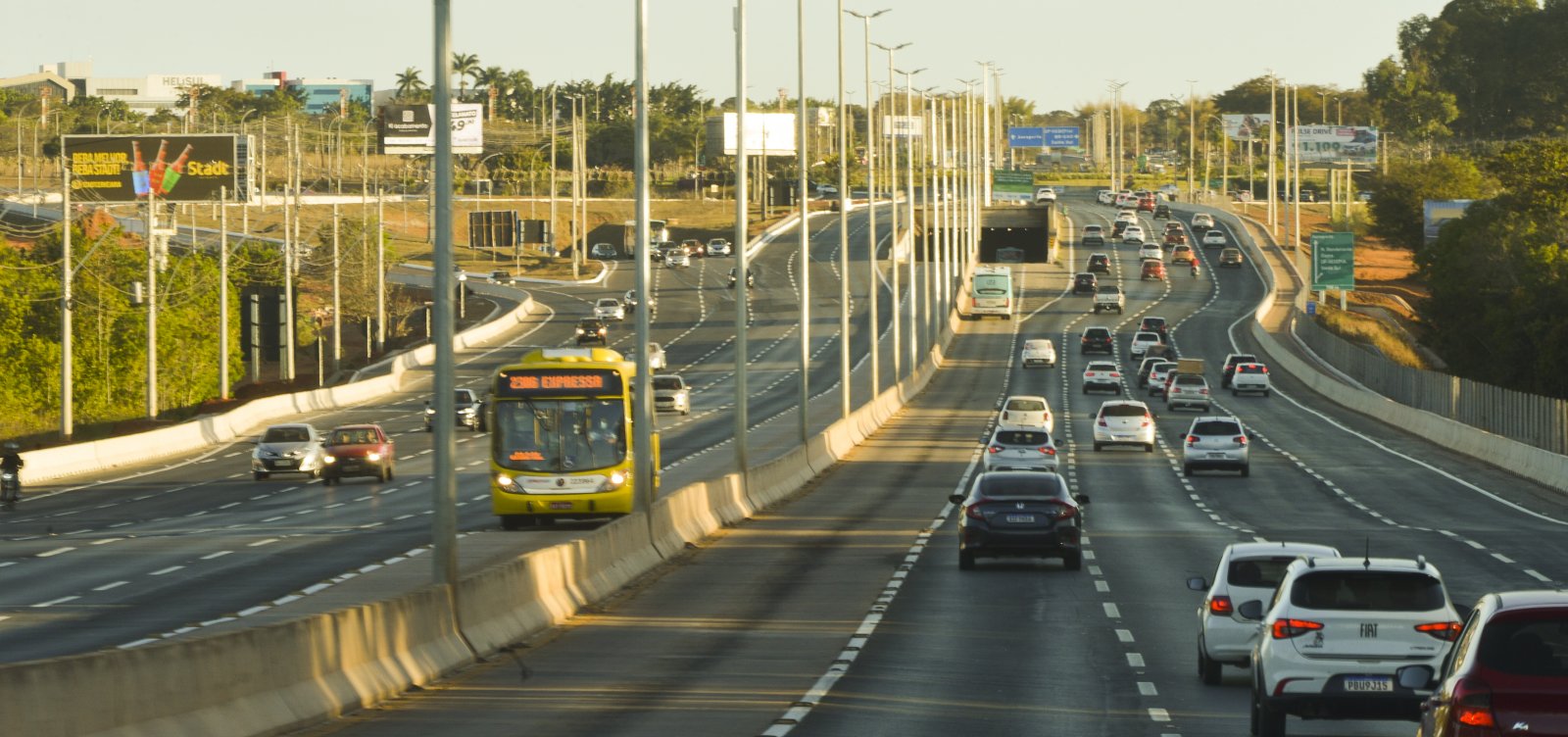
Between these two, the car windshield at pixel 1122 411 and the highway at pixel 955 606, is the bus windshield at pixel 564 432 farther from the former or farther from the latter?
the car windshield at pixel 1122 411

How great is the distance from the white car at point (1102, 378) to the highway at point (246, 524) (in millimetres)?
9041

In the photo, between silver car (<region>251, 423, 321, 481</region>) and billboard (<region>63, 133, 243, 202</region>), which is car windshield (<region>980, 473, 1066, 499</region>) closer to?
silver car (<region>251, 423, 321, 481</region>)

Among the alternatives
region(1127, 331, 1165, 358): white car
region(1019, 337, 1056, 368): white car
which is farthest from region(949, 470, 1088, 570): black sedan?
region(1127, 331, 1165, 358): white car

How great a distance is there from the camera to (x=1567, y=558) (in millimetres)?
34344

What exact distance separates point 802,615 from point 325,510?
21812 mm

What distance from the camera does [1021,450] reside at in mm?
49969

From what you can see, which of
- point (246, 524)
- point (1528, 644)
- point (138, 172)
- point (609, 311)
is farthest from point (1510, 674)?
point (609, 311)

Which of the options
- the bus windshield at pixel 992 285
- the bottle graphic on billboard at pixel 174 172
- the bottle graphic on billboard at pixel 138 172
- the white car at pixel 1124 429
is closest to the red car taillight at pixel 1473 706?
the white car at pixel 1124 429

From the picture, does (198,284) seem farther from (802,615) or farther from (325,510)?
(802,615)

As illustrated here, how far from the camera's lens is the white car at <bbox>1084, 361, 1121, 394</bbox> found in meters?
86.5

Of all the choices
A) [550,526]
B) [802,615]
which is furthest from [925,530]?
[802,615]

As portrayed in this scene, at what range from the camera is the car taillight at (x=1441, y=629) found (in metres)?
15.5

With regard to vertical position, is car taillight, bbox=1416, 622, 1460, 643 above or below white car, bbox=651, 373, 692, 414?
above

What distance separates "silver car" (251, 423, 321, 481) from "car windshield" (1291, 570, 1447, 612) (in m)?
43.3
